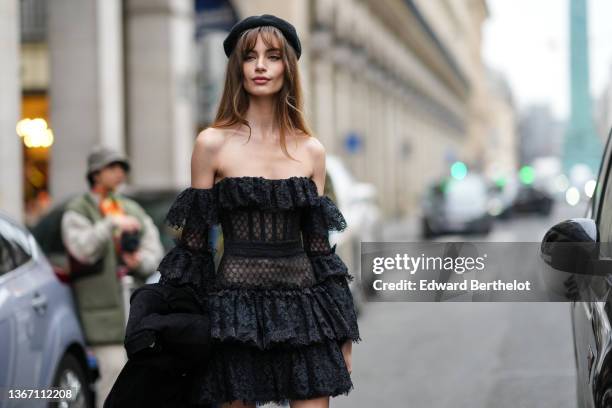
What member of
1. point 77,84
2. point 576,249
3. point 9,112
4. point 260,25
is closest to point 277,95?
point 260,25

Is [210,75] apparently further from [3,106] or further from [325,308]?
[325,308]

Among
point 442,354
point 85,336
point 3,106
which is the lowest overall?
point 442,354

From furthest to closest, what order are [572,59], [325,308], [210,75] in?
[572,59], [210,75], [325,308]

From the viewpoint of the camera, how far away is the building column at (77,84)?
15648mm

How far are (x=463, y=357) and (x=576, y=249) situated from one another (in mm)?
6284

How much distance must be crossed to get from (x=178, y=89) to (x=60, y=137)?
12.5 feet

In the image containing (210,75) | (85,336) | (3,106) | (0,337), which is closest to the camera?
(0,337)

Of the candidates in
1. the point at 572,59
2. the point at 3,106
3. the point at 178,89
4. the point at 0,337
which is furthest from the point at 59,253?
the point at 572,59

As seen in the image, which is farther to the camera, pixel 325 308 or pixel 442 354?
pixel 442 354

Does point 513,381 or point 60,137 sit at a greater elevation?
point 60,137

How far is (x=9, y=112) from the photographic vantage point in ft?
38.0

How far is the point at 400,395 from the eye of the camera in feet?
25.4

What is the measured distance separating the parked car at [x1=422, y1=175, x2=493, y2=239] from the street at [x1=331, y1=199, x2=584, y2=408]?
47.6 ft

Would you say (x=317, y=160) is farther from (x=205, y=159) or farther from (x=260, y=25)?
(x=260, y=25)
